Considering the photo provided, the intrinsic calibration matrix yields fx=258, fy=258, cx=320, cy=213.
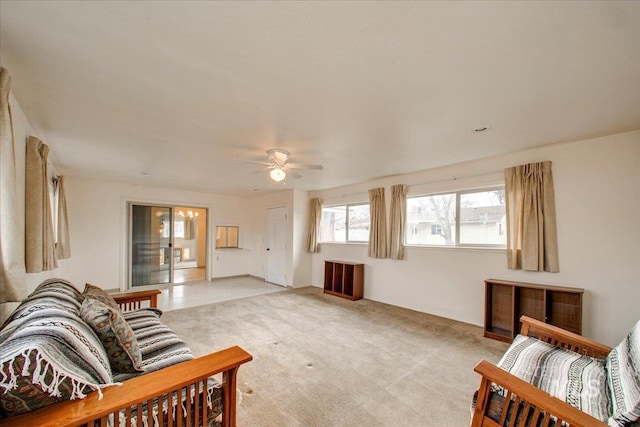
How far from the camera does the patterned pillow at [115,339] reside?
4.75 ft

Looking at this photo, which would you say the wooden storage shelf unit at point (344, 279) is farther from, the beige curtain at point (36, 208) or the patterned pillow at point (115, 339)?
the beige curtain at point (36, 208)

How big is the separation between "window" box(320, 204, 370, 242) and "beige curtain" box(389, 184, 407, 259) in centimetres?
82

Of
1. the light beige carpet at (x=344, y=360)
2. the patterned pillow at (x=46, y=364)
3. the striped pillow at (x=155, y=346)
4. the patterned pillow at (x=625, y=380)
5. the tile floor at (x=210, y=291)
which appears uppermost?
the patterned pillow at (x=46, y=364)

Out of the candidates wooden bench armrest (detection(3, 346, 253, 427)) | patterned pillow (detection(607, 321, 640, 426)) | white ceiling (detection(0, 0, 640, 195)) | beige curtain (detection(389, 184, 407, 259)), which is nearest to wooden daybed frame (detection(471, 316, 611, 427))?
patterned pillow (detection(607, 321, 640, 426))

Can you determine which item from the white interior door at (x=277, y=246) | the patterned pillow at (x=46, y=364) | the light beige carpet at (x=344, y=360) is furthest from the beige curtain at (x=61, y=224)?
the white interior door at (x=277, y=246)

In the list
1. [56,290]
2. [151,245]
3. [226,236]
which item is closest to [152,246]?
[151,245]

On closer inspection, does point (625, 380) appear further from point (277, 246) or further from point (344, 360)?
point (277, 246)

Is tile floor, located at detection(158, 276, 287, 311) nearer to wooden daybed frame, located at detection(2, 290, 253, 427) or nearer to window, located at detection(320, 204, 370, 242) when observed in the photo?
window, located at detection(320, 204, 370, 242)

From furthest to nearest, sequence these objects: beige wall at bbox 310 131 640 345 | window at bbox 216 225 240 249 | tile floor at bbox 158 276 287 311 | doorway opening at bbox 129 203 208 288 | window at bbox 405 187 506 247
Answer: window at bbox 216 225 240 249 < doorway opening at bbox 129 203 208 288 < tile floor at bbox 158 276 287 311 < window at bbox 405 187 506 247 < beige wall at bbox 310 131 640 345

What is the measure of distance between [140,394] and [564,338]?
8.97 feet

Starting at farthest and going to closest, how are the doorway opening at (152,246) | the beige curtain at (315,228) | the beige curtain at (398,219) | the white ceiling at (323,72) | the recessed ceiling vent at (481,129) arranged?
1. the beige curtain at (315,228)
2. the doorway opening at (152,246)
3. the beige curtain at (398,219)
4. the recessed ceiling vent at (481,129)
5. the white ceiling at (323,72)

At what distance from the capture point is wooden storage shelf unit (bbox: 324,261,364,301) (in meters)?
5.08

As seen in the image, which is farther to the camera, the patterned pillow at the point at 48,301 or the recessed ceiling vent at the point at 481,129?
the recessed ceiling vent at the point at 481,129

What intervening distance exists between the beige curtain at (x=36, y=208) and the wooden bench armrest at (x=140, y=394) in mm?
1519
